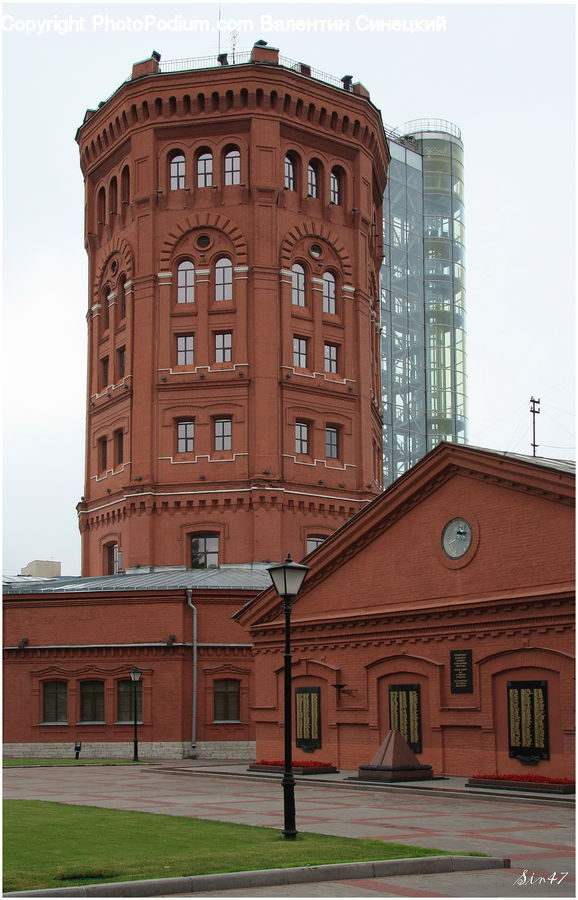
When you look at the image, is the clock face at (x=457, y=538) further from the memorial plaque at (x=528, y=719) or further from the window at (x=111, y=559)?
the window at (x=111, y=559)

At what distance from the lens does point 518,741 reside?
91.2ft

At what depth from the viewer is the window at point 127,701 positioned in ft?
145

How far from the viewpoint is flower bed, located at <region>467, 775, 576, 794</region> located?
25.1 m

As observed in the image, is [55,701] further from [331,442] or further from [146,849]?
[146,849]

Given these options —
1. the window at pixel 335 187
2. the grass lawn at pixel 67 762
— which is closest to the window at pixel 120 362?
the window at pixel 335 187

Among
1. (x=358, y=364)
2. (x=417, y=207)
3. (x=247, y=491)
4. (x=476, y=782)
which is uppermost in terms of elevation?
(x=417, y=207)

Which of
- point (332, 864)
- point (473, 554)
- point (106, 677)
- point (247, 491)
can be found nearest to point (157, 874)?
point (332, 864)

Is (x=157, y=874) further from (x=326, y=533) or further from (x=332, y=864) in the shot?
(x=326, y=533)

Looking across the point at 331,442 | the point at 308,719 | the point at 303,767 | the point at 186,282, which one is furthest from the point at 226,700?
the point at 186,282

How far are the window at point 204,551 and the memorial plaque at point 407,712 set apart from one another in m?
18.7

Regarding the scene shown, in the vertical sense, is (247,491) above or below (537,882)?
above

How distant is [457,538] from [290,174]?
89.1 feet

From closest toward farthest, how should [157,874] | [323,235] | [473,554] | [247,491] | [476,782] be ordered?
[157,874] → [476,782] → [473,554] → [247,491] → [323,235]

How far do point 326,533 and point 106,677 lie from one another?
11807mm
